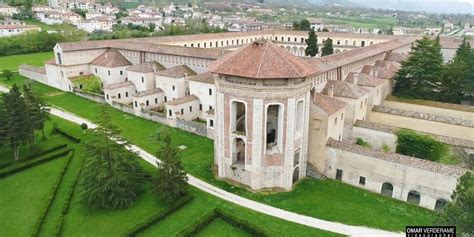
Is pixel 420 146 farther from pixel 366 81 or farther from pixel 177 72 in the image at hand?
pixel 177 72

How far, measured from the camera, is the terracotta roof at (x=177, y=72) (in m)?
55.6

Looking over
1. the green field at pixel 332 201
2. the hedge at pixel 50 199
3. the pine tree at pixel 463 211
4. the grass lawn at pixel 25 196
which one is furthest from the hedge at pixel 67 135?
the pine tree at pixel 463 211

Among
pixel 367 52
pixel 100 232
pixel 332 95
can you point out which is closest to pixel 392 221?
pixel 332 95

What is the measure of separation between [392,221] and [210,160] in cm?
1886

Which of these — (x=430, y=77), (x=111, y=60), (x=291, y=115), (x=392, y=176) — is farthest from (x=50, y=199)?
(x=430, y=77)

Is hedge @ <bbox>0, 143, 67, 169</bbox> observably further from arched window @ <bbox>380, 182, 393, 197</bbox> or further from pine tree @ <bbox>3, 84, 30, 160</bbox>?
arched window @ <bbox>380, 182, 393, 197</bbox>

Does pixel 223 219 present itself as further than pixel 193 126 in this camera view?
No

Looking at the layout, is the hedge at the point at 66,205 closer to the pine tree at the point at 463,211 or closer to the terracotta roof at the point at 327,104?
the terracotta roof at the point at 327,104

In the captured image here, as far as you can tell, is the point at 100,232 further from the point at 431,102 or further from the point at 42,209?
the point at 431,102

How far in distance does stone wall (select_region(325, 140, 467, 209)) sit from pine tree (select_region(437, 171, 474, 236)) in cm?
922

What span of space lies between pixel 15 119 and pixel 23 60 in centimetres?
6856

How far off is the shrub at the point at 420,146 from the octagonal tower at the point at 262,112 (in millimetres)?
11589

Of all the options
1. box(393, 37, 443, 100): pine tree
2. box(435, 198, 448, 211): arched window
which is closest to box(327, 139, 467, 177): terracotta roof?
box(435, 198, 448, 211): arched window

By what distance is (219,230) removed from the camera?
28344 mm
